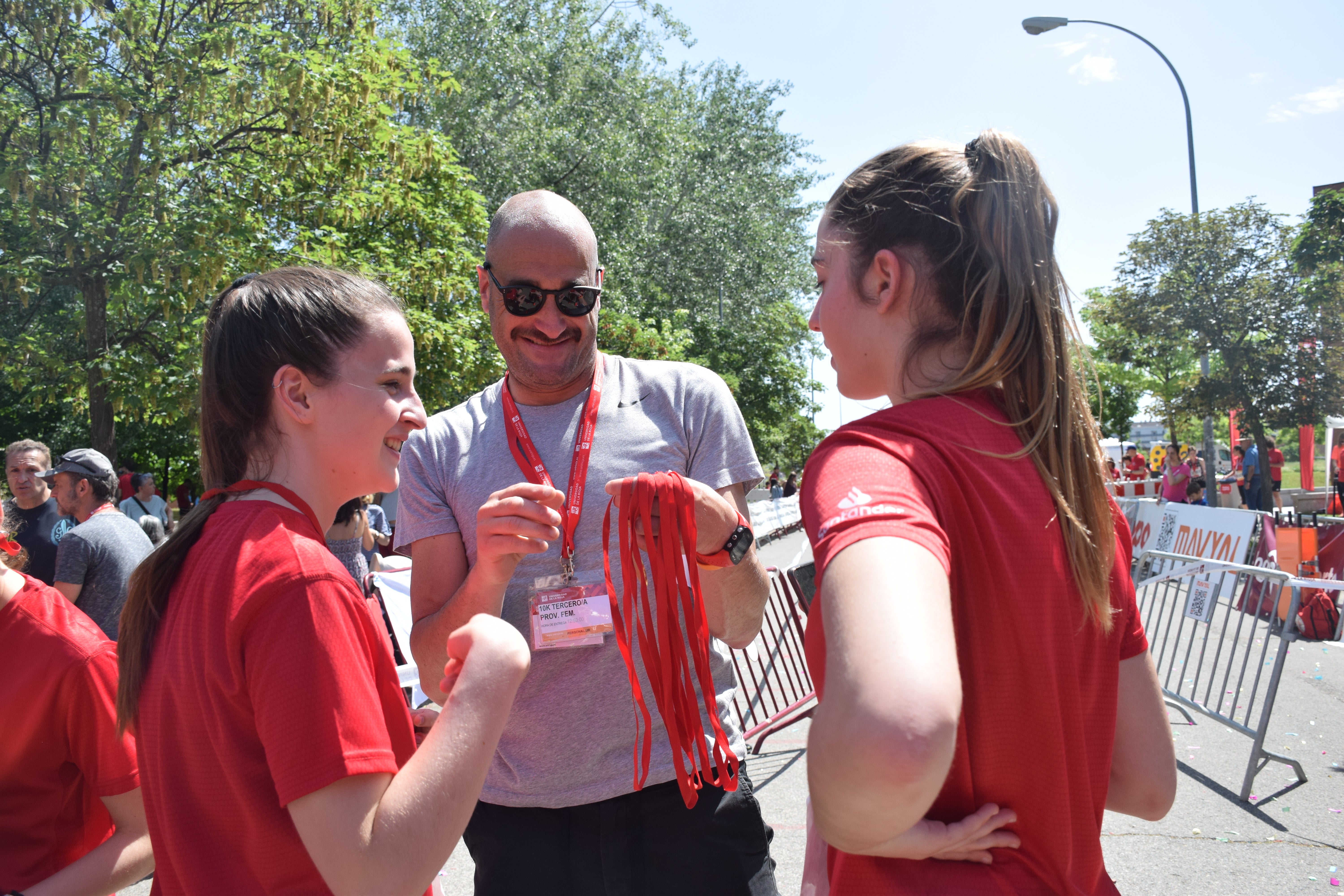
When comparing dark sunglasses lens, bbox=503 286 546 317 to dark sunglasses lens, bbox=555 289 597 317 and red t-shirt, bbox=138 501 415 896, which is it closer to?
dark sunglasses lens, bbox=555 289 597 317

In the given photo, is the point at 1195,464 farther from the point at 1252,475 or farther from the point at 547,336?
the point at 547,336

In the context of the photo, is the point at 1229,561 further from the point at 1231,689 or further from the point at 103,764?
the point at 103,764

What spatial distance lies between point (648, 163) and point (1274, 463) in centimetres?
1595

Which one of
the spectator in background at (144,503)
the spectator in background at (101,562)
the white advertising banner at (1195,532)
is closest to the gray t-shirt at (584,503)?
the spectator in background at (101,562)

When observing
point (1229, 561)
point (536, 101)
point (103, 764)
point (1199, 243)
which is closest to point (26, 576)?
point (103, 764)

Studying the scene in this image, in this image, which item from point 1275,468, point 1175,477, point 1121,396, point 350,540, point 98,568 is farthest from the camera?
point 1121,396

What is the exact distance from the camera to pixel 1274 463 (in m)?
20.8

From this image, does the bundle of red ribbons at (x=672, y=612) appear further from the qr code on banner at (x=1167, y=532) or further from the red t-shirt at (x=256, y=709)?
the qr code on banner at (x=1167, y=532)

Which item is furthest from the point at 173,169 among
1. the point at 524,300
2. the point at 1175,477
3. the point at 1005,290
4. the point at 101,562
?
the point at 1175,477

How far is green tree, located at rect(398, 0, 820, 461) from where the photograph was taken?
19.8 meters

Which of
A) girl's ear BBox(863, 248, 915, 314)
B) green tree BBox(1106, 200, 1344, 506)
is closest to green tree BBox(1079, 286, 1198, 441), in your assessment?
green tree BBox(1106, 200, 1344, 506)

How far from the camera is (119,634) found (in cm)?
150

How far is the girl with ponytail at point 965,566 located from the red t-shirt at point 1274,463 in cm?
2163

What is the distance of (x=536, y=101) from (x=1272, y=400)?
56.3 feet
